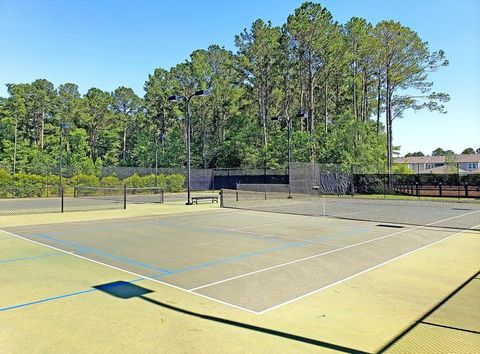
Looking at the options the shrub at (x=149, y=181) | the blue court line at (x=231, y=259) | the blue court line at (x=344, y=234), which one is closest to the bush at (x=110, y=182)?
the shrub at (x=149, y=181)

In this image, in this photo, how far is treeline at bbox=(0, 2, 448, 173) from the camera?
45438mm

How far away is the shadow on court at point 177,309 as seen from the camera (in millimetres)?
4188

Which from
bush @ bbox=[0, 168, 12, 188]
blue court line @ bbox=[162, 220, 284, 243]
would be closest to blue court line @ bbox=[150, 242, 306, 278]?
blue court line @ bbox=[162, 220, 284, 243]

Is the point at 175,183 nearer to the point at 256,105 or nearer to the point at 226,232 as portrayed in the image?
the point at 256,105

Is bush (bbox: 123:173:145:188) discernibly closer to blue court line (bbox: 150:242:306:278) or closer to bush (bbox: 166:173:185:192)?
bush (bbox: 166:173:185:192)

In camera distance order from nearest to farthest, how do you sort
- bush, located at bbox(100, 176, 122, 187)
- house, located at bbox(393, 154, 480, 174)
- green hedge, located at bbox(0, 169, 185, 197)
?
green hedge, located at bbox(0, 169, 185, 197)
bush, located at bbox(100, 176, 122, 187)
house, located at bbox(393, 154, 480, 174)

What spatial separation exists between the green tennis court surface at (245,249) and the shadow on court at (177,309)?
58 centimetres

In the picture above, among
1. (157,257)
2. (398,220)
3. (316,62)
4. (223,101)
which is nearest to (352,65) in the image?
(316,62)

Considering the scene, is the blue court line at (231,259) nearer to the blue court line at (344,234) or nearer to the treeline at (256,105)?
the blue court line at (344,234)

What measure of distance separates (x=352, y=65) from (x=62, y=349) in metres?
54.9

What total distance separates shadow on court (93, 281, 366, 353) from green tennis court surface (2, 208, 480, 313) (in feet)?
1.91

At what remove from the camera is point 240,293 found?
20.2 ft

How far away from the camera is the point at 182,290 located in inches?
250

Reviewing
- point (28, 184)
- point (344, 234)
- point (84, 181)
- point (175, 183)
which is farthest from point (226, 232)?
point (175, 183)
